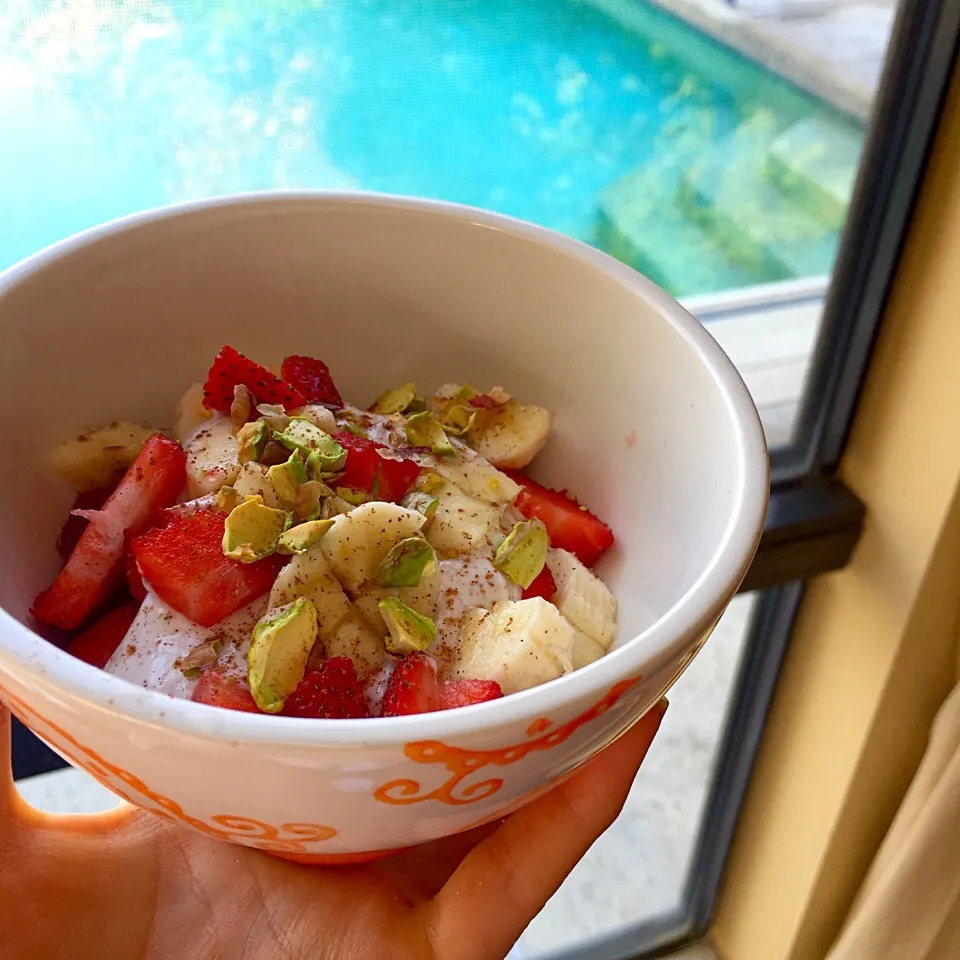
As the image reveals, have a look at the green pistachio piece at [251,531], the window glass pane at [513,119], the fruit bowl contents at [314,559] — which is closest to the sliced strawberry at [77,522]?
the fruit bowl contents at [314,559]

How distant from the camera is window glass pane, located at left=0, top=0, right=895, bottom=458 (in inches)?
34.4

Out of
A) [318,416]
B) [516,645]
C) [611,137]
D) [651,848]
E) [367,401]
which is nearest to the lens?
[516,645]

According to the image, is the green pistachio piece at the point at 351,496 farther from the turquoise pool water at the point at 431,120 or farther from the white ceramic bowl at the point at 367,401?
the turquoise pool water at the point at 431,120

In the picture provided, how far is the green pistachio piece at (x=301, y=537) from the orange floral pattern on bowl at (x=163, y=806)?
14 cm

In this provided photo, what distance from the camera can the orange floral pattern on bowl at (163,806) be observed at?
1.50ft

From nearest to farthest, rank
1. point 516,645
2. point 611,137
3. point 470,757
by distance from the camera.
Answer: point 470,757, point 516,645, point 611,137

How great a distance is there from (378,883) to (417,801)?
34cm

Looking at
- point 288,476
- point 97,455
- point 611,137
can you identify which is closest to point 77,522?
point 97,455

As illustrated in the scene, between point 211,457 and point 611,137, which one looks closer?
point 211,457

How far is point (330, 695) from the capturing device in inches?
20.1

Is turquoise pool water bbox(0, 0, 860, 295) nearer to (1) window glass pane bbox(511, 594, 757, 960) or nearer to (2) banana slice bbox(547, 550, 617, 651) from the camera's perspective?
(2) banana slice bbox(547, 550, 617, 651)

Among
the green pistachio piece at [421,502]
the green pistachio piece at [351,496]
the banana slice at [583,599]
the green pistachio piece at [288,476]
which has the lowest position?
the banana slice at [583,599]

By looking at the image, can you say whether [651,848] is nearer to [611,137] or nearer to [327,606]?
[611,137]

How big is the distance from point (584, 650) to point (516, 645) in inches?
2.8
